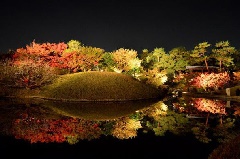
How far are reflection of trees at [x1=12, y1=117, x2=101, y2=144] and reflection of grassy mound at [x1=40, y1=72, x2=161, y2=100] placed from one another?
18.1m

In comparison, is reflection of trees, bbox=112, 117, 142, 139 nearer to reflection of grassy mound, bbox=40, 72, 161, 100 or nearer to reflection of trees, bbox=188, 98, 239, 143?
reflection of trees, bbox=188, 98, 239, 143

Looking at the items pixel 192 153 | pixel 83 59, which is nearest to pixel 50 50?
pixel 83 59

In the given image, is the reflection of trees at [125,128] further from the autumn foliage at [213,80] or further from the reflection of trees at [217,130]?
the autumn foliage at [213,80]

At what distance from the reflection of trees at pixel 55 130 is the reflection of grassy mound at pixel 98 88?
1810 cm

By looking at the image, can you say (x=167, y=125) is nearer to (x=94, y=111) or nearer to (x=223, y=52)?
(x=94, y=111)

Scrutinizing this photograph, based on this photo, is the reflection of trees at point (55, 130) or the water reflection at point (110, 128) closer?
the reflection of trees at point (55, 130)

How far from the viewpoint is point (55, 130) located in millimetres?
15062

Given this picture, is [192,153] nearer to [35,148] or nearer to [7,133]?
[35,148]

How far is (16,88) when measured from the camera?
127 feet

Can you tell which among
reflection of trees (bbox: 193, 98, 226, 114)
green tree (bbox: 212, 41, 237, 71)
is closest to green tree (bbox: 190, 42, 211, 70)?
green tree (bbox: 212, 41, 237, 71)

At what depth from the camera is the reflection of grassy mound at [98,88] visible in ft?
121

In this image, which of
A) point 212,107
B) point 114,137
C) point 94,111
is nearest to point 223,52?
point 212,107

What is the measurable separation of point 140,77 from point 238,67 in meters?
18.7

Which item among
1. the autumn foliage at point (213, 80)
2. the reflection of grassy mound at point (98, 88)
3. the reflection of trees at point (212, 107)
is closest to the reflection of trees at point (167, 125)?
the reflection of trees at point (212, 107)
